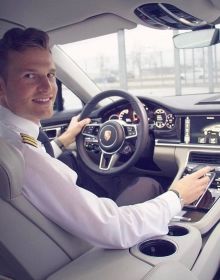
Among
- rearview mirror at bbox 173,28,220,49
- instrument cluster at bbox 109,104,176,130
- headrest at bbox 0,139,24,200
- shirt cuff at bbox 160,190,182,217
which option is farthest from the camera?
instrument cluster at bbox 109,104,176,130

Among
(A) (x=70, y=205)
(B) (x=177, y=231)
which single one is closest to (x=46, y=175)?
(A) (x=70, y=205)

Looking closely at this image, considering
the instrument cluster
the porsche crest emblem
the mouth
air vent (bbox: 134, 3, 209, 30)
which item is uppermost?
air vent (bbox: 134, 3, 209, 30)

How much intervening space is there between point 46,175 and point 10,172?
17cm

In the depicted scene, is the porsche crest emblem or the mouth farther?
the porsche crest emblem

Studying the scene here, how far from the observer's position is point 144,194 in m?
2.53

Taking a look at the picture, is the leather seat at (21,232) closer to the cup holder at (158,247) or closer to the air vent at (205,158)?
the cup holder at (158,247)

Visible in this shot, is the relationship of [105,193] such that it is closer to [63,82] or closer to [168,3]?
[63,82]

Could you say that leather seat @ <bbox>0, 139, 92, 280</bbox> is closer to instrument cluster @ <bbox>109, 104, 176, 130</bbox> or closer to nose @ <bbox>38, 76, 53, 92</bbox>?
nose @ <bbox>38, 76, 53, 92</bbox>

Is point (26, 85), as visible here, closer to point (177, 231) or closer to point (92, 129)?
point (177, 231)

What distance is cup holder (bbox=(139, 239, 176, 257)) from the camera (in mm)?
1479

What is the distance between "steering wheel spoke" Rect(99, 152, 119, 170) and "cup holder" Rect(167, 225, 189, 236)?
817mm

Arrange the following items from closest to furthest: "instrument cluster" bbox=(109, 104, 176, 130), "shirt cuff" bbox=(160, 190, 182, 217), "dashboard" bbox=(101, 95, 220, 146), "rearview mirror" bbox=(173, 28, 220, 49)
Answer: "shirt cuff" bbox=(160, 190, 182, 217)
"rearview mirror" bbox=(173, 28, 220, 49)
"dashboard" bbox=(101, 95, 220, 146)
"instrument cluster" bbox=(109, 104, 176, 130)

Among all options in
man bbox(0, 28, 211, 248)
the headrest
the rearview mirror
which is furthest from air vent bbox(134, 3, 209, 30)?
the headrest

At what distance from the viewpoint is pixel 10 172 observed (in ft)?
3.81
